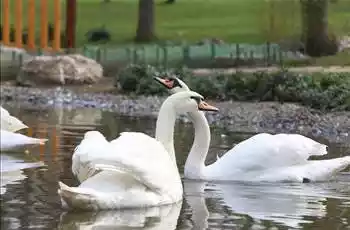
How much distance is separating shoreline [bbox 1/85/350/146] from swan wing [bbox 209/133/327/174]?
5.04m

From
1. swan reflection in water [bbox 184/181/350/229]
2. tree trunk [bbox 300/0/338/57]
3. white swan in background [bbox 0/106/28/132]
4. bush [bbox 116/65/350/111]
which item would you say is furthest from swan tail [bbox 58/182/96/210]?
tree trunk [bbox 300/0/338/57]

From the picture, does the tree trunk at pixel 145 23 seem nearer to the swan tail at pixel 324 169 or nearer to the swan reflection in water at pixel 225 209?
the swan tail at pixel 324 169

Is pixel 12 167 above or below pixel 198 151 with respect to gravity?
below

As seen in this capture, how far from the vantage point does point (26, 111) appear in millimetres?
24781

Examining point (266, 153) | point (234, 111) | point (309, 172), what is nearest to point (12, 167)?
point (266, 153)

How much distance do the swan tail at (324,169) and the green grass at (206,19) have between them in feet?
84.6

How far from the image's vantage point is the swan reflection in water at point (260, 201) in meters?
10.9

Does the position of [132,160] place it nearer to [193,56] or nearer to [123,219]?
[123,219]

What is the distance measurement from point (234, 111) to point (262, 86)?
2653 millimetres

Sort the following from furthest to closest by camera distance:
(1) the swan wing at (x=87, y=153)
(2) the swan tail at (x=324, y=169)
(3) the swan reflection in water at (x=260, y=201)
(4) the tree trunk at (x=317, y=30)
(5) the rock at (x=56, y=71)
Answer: (4) the tree trunk at (x=317, y=30), (5) the rock at (x=56, y=71), (2) the swan tail at (x=324, y=169), (3) the swan reflection in water at (x=260, y=201), (1) the swan wing at (x=87, y=153)

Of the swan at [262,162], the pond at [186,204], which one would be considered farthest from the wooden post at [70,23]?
the swan at [262,162]

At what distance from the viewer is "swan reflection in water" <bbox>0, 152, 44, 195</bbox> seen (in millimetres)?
12680

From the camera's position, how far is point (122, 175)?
436 inches

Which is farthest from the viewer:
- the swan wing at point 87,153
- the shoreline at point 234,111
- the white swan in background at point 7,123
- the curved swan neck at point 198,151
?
the shoreline at point 234,111
